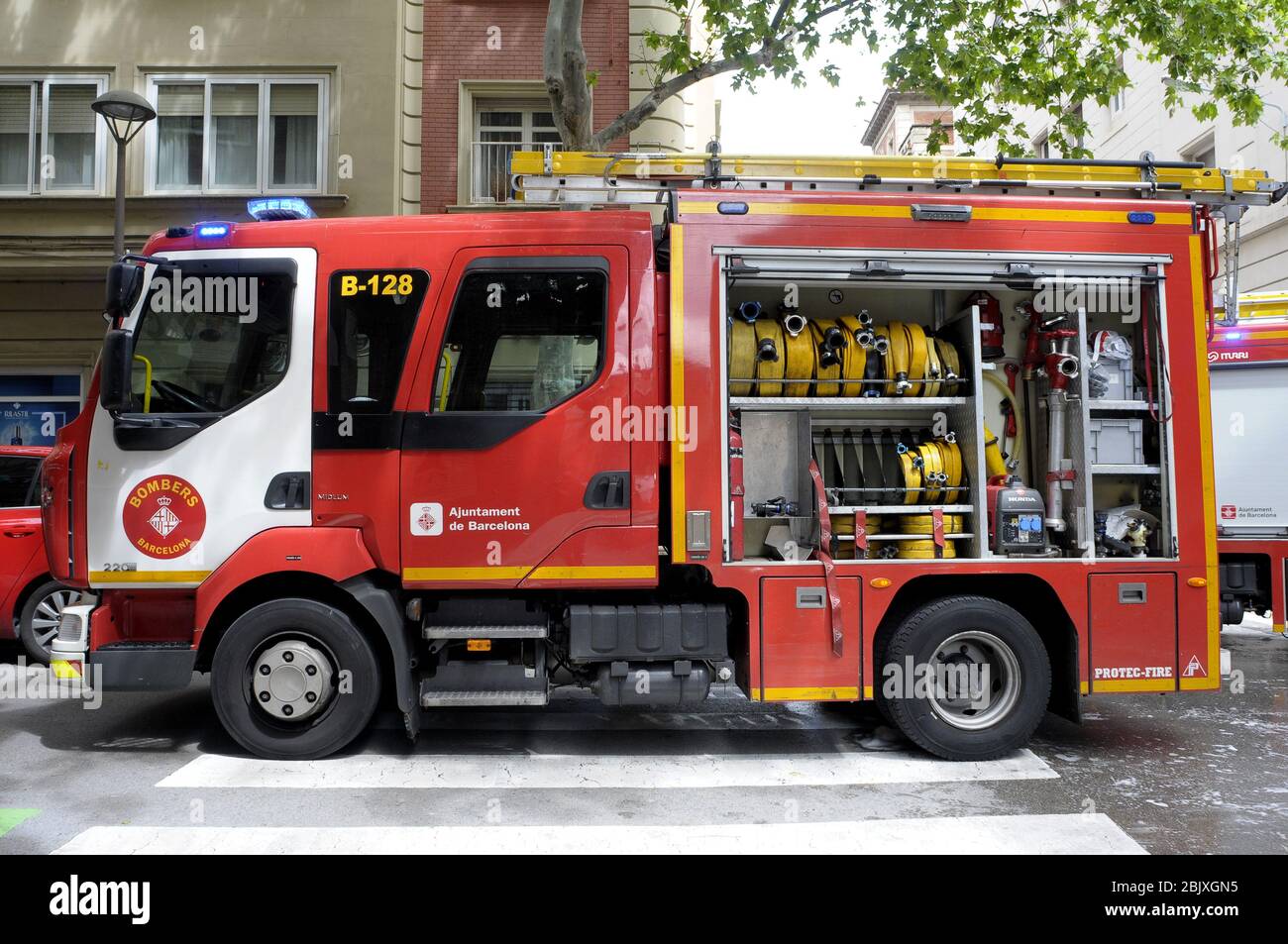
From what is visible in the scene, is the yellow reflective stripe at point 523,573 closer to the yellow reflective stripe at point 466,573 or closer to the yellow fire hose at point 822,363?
the yellow reflective stripe at point 466,573

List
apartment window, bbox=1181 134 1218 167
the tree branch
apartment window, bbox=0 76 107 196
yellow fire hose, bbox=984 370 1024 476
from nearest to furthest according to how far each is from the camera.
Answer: yellow fire hose, bbox=984 370 1024 476, the tree branch, apartment window, bbox=0 76 107 196, apartment window, bbox=1181 134 1218 167

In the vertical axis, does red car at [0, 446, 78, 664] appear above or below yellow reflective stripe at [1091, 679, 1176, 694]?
above

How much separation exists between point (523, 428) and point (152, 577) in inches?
90.1

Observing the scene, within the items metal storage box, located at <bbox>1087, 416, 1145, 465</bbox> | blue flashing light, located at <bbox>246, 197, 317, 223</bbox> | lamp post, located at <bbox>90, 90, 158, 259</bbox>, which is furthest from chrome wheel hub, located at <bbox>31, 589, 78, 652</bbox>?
metal storage box, located at <bbox>1087, 416, 1145, 465</bbox>

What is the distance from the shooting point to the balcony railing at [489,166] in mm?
13000

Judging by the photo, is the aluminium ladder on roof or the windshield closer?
the windshield

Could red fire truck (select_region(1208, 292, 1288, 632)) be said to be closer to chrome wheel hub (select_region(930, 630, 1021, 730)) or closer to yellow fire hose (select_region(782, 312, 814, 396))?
chrome wheel hub (select_region(930, 630, 1021, 730))

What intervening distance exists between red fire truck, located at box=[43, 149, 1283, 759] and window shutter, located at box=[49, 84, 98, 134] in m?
9.84

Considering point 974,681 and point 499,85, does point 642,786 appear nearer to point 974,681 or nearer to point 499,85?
point 974,681

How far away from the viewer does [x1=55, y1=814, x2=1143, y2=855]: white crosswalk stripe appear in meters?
3.95

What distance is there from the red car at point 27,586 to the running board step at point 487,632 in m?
4.61

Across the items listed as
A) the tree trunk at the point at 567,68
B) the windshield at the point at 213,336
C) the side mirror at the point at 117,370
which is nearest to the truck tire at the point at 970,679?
the windshield at the point at 213,336

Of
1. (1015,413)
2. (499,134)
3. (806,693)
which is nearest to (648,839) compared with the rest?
(806,693)

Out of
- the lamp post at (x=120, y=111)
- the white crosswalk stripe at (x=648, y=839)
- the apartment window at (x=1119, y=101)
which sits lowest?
the white crosswalk stripe at (x=648, y=839)
